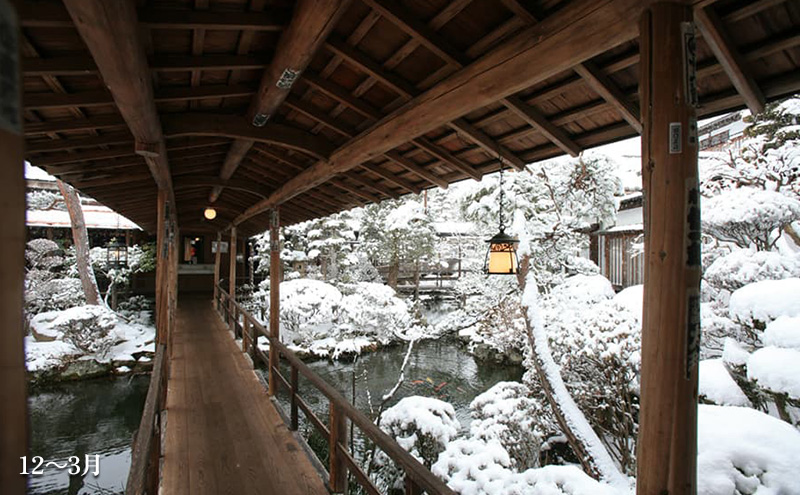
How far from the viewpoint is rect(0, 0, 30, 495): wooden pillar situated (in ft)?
1.16

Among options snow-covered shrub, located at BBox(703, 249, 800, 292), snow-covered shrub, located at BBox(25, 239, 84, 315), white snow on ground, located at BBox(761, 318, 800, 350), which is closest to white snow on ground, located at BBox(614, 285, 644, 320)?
snow-covered shrub, located at BBox(703, 249, 800, 292)

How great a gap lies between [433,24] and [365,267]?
13.7m

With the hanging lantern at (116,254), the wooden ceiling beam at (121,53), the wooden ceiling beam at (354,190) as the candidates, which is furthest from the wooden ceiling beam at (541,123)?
the hanging lantern at (116,254)

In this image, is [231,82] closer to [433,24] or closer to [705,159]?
[433,24]

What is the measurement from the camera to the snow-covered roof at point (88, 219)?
14.0 m

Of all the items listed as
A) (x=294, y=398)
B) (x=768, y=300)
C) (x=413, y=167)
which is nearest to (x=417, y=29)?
(x=413, y=167)

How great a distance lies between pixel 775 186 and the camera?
5.42 meters

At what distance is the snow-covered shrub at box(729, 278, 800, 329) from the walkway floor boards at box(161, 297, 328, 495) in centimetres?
431

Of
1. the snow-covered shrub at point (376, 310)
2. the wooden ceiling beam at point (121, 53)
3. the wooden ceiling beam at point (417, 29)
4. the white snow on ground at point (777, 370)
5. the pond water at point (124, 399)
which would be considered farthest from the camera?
the snow-covered shrub at point (376, 310)

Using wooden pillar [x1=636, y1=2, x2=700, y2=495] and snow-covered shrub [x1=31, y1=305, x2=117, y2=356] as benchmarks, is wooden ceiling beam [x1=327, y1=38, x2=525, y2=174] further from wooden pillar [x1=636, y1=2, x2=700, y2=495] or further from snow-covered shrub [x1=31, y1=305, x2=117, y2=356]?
snow-covered shrub [x1=31, y1=305, x2=117, y2=356]

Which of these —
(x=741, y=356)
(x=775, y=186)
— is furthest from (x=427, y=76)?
(x=775, y=186)

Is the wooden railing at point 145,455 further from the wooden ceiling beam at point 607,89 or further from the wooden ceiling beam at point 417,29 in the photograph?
the wooden ceiling beam at point 607,89

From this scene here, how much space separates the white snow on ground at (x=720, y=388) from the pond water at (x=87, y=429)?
7025 mm

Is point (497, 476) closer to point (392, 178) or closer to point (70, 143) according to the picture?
point (392, 178)
